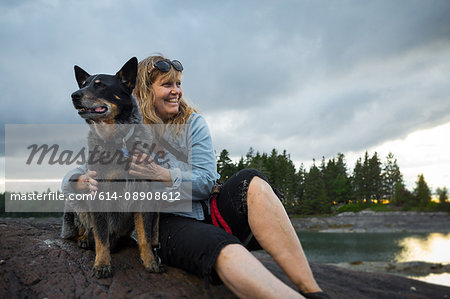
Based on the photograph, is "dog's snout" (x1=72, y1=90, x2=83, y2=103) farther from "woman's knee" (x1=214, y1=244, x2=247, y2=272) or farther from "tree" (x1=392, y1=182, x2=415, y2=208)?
"tree" (x1=392, y1=182, x2=415, y2=208)

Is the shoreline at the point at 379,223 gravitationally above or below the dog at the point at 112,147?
below

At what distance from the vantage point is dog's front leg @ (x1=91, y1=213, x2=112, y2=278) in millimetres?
3422

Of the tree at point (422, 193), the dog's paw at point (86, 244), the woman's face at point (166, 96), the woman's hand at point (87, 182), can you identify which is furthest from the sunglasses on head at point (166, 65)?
the tree at point (422, 193)

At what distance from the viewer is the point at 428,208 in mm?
63312

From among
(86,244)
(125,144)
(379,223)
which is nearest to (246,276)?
(125,144)

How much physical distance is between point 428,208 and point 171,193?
7363cm

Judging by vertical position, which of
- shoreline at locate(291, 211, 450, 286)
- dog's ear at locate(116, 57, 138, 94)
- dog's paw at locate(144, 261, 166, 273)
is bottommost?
shoreline at locate(291, 211, 450, 286)

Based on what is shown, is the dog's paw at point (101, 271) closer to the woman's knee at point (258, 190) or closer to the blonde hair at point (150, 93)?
the woman's knee at point (258, 190)

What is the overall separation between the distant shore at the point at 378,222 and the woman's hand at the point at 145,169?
48461 mm

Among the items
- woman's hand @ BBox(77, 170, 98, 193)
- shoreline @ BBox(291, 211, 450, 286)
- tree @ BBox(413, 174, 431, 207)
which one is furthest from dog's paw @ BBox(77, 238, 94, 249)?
tree @ BBox(413, 174, 431, 207)

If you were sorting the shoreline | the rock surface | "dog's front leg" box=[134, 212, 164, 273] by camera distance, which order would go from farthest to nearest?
the shoreline, "dog's front leg" box=[134, 212, 164, 273], the rock surface

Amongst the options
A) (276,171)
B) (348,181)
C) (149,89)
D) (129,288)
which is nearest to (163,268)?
(129,288)

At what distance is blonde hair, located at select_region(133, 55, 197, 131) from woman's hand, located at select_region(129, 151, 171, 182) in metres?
0.85

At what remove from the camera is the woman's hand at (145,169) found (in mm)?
3514
